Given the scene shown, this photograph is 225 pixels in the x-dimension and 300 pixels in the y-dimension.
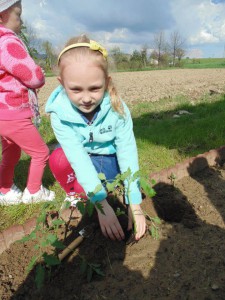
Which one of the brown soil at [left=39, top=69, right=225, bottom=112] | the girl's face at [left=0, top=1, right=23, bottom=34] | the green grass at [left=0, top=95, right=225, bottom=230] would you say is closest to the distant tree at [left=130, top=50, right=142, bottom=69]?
the brown soil at [left=39, top=69, right=225, bottom=112]

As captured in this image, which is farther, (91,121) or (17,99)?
(17,99)

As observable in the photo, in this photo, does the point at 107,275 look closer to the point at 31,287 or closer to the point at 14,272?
the point at 31,287

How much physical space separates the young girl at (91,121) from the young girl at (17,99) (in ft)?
1.61

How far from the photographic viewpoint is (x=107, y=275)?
1.91 meters

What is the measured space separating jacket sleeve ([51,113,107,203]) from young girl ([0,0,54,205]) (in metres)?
0.58

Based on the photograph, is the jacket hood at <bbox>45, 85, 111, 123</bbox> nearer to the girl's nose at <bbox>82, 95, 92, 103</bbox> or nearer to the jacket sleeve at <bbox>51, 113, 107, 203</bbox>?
the jacket sleeve at <bbox>51, 113, 107, 203</bbox>

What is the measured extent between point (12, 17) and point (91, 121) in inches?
48.5

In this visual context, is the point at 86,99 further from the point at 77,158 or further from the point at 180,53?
the point at 180,53

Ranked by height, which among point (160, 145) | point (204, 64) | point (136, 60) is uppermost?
point (160, 145)

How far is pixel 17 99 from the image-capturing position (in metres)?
Result: 2.65

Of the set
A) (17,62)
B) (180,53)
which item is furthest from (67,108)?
(180,53)

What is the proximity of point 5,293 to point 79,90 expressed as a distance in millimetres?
1373

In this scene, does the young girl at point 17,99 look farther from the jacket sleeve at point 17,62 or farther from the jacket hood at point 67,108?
the jacket hood at point 67,108

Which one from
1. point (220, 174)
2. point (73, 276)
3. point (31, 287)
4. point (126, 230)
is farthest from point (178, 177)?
point (31, 287)
